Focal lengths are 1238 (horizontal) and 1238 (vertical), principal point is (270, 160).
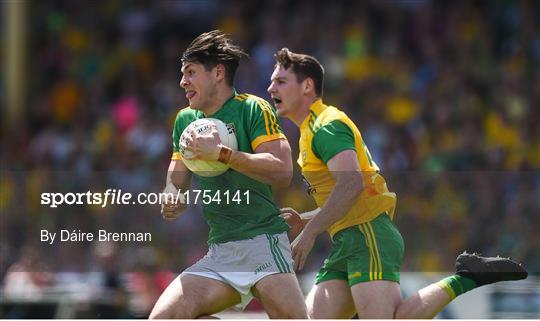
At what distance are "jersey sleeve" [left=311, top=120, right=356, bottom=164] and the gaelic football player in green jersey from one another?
327mm

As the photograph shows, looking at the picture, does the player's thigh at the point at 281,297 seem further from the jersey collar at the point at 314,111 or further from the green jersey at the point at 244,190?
the jersey collar at the point at 314,111

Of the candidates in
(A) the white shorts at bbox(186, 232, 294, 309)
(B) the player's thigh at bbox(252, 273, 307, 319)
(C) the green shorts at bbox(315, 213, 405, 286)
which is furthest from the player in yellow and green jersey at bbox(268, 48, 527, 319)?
(B) the player's thigh at bbox(252, 273, 307, 319)

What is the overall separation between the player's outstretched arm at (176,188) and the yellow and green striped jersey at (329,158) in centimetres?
65

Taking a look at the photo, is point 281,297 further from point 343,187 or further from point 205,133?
point 205,133

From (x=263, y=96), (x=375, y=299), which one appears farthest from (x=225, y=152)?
(x=263, y=96)

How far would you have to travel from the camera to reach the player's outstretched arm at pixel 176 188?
20.6 ft

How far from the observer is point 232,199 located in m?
6.05

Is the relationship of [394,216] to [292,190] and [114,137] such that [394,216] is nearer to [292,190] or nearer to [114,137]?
[292,190]

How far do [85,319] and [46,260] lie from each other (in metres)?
0.51

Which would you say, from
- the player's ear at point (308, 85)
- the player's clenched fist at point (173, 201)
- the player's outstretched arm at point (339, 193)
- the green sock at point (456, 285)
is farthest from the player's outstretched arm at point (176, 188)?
the green sock at point (456, 285)

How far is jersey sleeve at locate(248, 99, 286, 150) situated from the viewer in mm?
5949

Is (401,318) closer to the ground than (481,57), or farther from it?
closer to the ground

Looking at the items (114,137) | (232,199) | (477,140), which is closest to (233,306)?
(232,199)

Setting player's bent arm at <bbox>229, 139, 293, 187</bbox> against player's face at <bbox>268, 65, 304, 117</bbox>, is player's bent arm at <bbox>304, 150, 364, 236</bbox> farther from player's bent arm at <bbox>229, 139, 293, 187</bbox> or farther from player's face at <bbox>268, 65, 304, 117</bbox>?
player's face at <bbox>268, 65, 304, 117</bbox>
